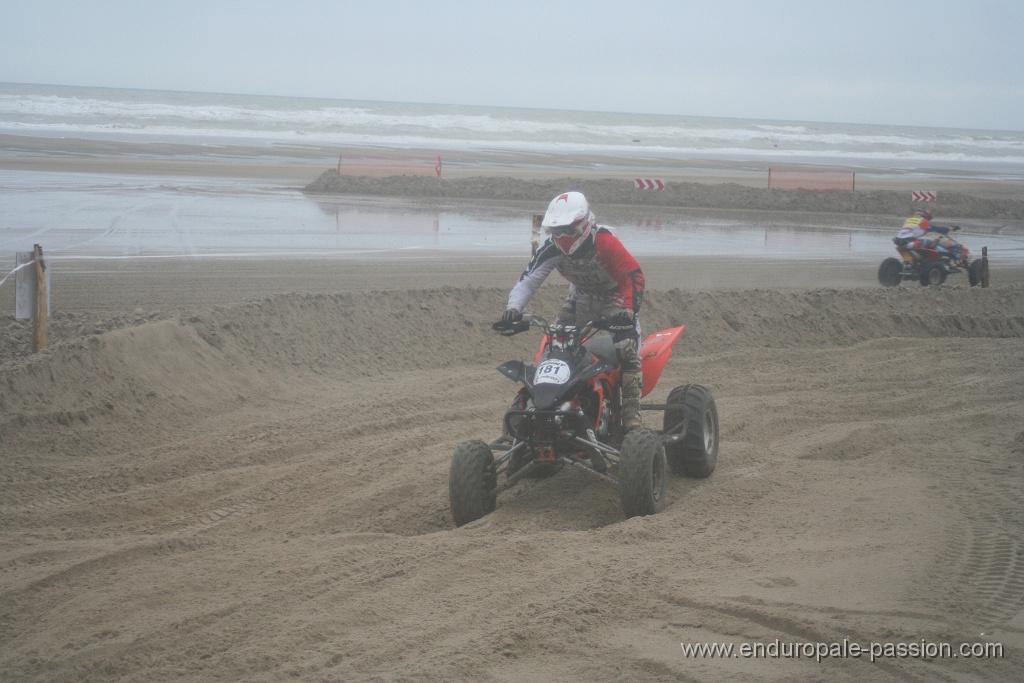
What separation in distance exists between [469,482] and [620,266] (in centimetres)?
191

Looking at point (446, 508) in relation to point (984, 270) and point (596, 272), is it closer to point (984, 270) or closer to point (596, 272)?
point (596, 272)

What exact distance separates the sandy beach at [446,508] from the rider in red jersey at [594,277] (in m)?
0.98

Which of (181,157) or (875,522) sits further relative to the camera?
(181,157)

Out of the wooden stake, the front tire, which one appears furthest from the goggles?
the wooden stake

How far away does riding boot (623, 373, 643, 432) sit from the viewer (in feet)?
21.5

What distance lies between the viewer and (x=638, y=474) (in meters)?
5.74

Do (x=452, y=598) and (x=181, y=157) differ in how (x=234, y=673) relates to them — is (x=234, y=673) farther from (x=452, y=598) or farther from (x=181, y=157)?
(x=181, y=157)

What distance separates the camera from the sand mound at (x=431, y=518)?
4.12 metres

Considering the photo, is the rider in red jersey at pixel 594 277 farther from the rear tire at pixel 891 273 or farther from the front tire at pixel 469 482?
the rear tire at pixel 891 273

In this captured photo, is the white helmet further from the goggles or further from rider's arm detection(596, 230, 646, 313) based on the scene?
rider's arm detection(596, 230, 646, 313)

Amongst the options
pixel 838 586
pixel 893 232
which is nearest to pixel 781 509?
pixel 838 586

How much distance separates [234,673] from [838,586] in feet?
9.56

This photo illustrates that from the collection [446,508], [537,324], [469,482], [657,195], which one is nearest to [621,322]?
[537,324]

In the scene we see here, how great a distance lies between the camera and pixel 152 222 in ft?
63.6
